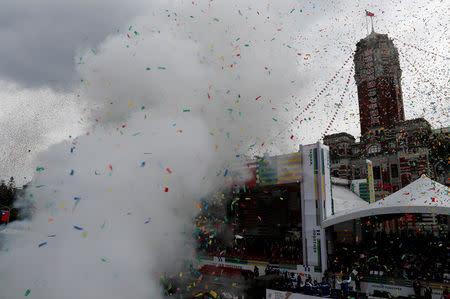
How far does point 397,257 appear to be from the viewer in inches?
599

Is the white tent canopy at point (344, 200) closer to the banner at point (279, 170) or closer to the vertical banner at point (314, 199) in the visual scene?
the vertical banner at point (314, 199)

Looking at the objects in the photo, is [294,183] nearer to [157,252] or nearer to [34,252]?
[157,252]

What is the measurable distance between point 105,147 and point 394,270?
14.1m

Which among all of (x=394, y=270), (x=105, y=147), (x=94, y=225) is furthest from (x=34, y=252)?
(x=394, y=270)

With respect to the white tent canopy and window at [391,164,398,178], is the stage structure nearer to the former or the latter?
the white tent canopy

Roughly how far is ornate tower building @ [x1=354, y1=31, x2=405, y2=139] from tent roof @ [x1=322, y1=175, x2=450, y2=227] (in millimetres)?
27035

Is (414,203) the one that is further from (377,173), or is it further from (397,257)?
(377,173)

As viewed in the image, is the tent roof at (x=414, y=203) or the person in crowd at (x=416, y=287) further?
the tent roof at (x=414, y=203)

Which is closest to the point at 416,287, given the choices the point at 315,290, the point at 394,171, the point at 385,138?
the point at 315,290

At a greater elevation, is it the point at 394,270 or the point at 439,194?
the point at 439,194

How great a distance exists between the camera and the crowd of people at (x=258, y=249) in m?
17.5

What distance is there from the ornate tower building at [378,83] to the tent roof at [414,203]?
27.0m

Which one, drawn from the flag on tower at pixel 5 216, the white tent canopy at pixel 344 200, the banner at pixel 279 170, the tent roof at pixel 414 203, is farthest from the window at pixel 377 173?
the flag on tower at pixel 5 216

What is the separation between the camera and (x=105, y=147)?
20.5 ft
